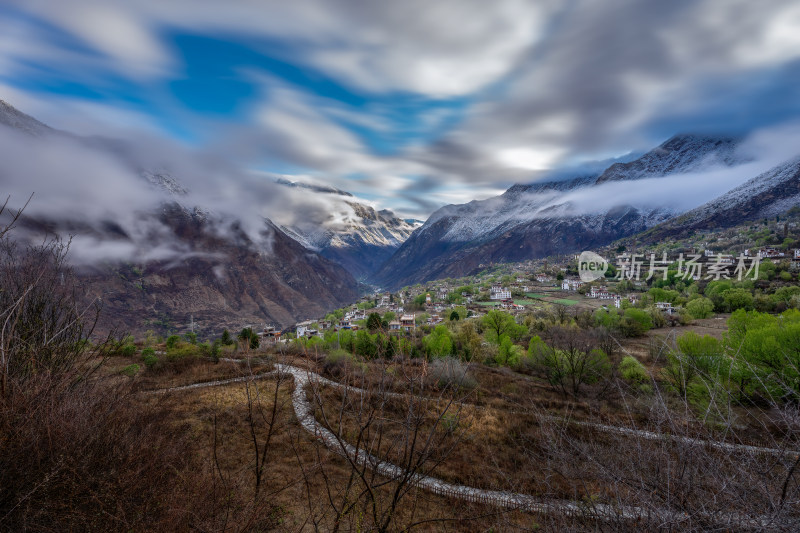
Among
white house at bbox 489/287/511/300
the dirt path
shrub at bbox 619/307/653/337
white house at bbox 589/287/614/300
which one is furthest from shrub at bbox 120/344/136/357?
white house at bbox 589/287/614/300

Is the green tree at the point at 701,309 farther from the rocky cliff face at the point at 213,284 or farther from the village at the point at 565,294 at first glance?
the rocky cliff face at the point at 213,284

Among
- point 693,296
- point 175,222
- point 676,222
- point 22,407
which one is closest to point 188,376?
point 22,407

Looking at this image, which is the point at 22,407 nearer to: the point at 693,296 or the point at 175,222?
the point at 693,296

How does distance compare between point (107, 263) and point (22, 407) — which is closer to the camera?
point (22, 407)

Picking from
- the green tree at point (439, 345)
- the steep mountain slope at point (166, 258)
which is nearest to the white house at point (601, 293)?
the green tree at point (439, 345)

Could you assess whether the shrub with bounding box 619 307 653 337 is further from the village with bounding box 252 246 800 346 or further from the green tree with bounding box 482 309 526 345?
the green tree with bounding box 482 309 526 345

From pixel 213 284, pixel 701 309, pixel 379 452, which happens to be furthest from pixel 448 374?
pixel 213 284

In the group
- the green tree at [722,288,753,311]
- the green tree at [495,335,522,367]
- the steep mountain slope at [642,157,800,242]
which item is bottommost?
the green tree at [495,335,522,367]
